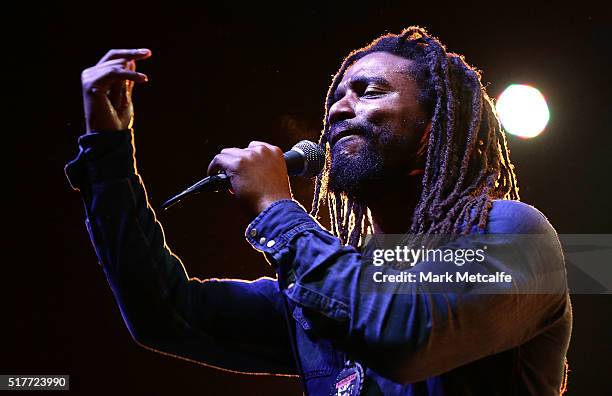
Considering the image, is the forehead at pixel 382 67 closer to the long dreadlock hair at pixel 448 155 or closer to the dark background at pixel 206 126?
the long dreadlock hair at pixel 448 155

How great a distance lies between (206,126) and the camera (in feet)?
12.0

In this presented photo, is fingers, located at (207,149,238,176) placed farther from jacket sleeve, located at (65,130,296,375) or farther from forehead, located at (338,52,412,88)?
forehead, located at (338,52,412,88)

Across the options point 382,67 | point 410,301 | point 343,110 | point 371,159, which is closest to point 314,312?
point 410,301

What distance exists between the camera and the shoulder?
1.36 metres

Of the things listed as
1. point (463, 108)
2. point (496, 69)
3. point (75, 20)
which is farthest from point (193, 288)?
point (496, 69)

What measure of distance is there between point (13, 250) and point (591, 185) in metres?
3.37

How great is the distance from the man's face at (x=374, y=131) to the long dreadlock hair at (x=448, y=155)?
53 mm

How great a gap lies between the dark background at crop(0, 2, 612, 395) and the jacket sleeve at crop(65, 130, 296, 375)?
1884mm

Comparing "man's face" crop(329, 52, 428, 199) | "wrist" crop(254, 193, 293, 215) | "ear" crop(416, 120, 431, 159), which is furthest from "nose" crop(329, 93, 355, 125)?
"wrist" crop(254, 193, 293, 215)

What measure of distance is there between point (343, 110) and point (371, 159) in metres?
0.16

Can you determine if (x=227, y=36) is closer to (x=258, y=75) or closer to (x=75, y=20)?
(x=258, y=75)

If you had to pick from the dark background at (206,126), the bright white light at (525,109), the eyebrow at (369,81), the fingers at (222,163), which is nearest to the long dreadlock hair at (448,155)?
the eyebrow at (369,81)

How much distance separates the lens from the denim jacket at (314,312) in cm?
120

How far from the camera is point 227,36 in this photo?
375 cm
